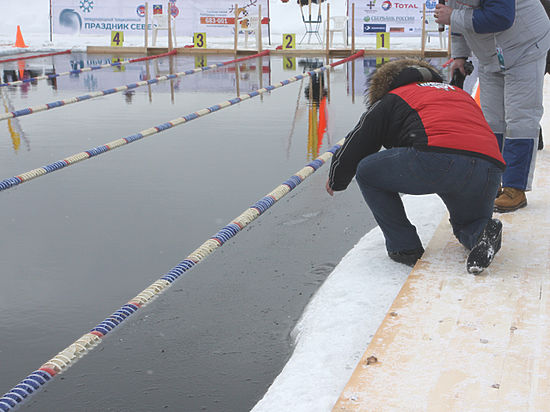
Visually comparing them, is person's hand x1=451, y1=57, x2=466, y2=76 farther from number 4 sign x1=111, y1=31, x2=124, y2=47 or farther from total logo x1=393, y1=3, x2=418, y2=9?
number 4 sign x1=111, y1=31, x2=124, y2=47

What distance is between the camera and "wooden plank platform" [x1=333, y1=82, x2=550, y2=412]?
2.14m

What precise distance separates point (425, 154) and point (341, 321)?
0.78m

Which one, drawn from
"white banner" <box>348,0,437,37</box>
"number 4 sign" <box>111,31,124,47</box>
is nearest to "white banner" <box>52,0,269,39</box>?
"number 4 sign" <box>111,31,124,47</box>

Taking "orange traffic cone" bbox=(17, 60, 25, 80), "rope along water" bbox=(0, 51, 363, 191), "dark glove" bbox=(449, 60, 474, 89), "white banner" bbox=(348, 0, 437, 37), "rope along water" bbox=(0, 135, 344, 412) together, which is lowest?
"rope along water" bbox=(0, 135, 344, 412)

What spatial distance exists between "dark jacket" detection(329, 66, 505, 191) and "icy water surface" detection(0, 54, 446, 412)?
878mm

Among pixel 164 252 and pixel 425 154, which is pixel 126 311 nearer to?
pixel 164 252

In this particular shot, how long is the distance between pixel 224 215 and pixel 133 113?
15.0 ft

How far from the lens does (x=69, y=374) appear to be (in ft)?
9.41

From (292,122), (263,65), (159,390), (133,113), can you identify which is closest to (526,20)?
(159,390)

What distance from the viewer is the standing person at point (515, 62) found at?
384 cm

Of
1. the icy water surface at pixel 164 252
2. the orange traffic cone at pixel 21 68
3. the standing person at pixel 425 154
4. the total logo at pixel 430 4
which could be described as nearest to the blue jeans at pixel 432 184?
the standing person at pixel 425 154

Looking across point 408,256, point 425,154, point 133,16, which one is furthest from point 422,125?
point 133,16

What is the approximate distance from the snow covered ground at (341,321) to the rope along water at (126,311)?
0.75 metres

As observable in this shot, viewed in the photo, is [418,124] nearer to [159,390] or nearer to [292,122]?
[159,390]
